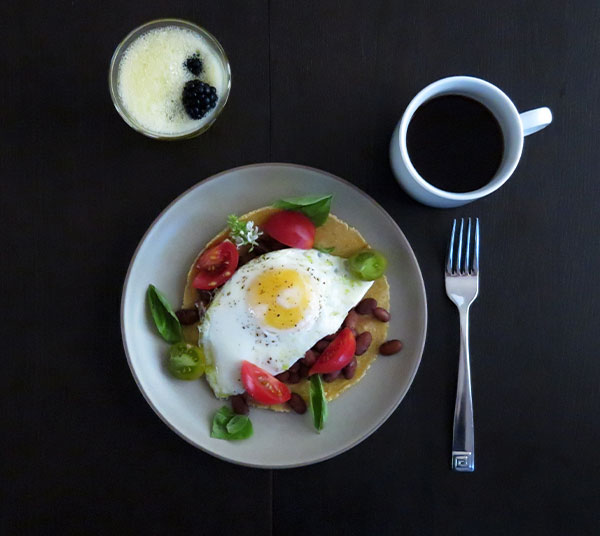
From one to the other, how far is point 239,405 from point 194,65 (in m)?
0.94

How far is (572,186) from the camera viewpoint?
1.77m

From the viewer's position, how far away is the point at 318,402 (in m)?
1.62

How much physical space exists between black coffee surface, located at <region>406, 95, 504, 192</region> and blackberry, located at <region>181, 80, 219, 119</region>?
1.76 ft

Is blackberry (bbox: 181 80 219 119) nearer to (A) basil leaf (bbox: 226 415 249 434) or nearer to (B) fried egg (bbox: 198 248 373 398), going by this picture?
(B) fried egg (bbox: 198 248 373 398)

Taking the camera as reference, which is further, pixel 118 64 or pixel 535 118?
pixel 118 64

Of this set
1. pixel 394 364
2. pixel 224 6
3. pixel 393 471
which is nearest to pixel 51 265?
pixel 224 6

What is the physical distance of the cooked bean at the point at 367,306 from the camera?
5.52ft

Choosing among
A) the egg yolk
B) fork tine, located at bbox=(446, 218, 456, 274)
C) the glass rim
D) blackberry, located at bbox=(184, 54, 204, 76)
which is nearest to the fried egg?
the egg yolk

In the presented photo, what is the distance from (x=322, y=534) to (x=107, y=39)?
62.6 inches

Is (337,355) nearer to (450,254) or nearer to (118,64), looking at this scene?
(450,254)

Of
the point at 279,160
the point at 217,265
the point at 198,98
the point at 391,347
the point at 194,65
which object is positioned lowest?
the point at 391,347

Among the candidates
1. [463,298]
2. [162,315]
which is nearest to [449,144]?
[463,298]

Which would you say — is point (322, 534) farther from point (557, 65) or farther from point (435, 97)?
point (557, 65)

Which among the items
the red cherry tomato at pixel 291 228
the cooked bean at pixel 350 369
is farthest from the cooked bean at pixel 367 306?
the red cherry tomato at pixel 291 228
